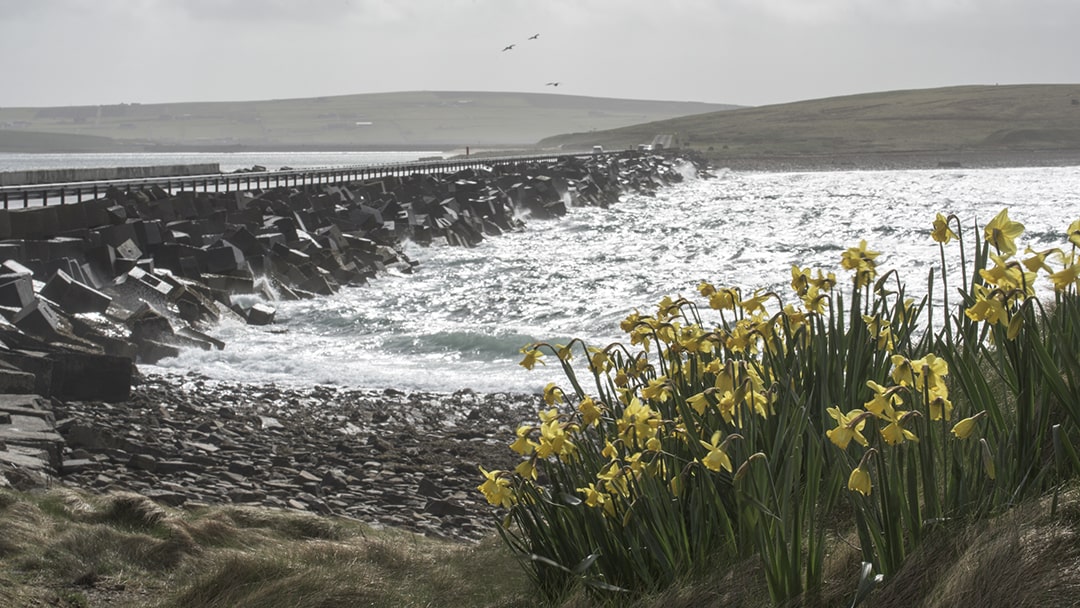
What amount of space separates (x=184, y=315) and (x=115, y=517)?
1298 centimetres

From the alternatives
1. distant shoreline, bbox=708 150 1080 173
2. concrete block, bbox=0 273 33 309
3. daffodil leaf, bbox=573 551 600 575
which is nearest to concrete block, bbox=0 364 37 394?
concrete block, bbox=0 273 33 309

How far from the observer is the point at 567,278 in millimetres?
28953

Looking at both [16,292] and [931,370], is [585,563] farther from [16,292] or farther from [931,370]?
[16,292]

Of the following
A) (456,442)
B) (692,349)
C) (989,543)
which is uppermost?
(692,349)

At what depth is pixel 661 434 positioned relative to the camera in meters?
4.88

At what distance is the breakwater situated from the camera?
13.0 m

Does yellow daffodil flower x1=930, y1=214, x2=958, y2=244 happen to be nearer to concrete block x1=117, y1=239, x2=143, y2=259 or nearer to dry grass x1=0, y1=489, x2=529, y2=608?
dry grass x1=0, y1=489, x2=529, y2=608

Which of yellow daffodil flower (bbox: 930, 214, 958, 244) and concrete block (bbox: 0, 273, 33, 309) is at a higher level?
yellow daffodil flower (bbox: 930, 214, 958, 244)

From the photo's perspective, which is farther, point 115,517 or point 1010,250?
point 115,517

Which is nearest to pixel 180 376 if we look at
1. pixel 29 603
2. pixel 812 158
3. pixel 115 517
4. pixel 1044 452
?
pixel 115 517

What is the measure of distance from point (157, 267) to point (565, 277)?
31.6 feet

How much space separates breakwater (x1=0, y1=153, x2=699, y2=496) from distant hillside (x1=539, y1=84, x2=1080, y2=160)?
82941 mm

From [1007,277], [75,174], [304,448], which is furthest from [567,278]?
[1007,277]

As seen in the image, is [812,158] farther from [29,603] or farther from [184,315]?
[29,603]
